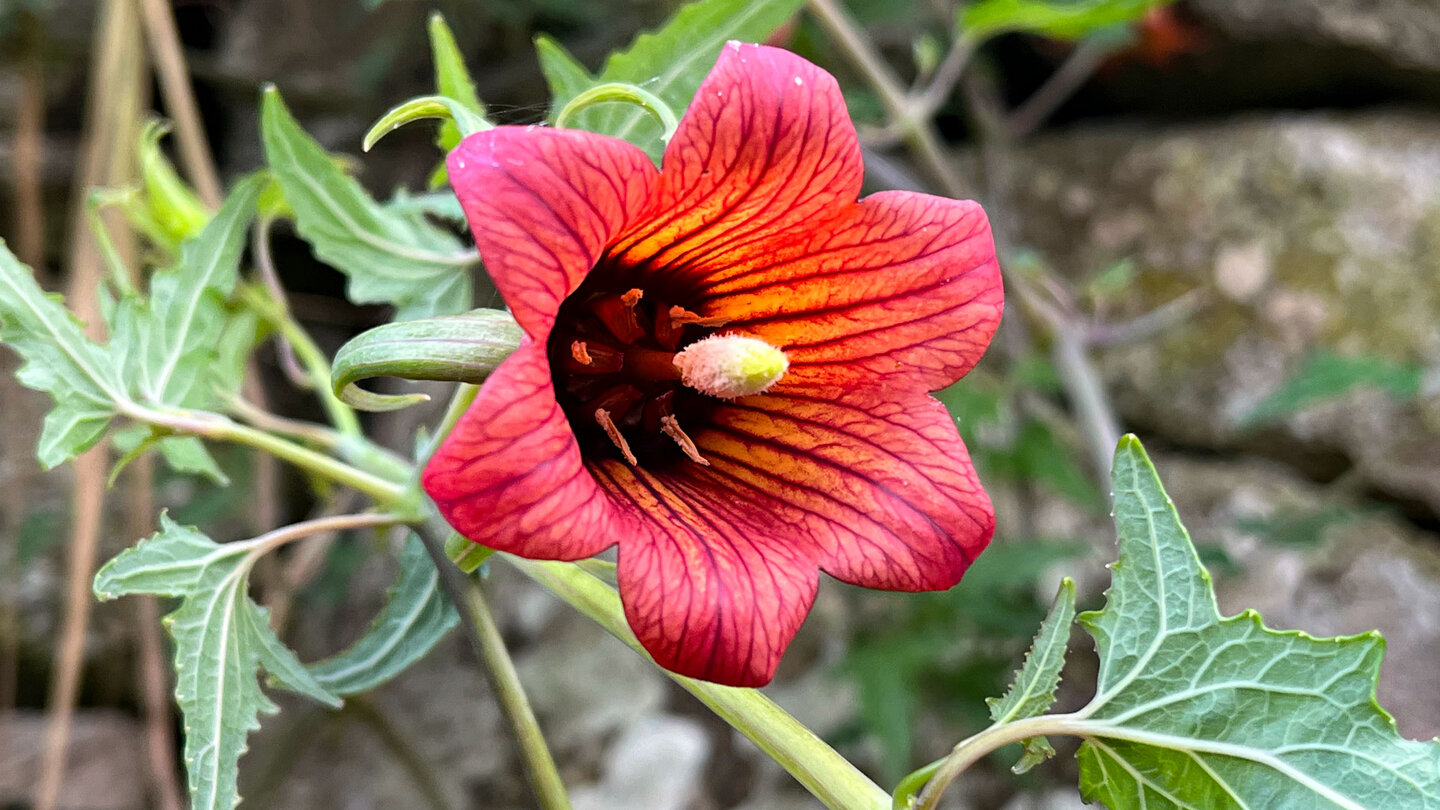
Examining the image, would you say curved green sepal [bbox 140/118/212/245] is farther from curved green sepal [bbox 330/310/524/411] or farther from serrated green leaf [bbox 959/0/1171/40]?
serrated green leaf [bbox 959/0/1171/40]

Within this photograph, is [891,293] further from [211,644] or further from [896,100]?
[896,100]

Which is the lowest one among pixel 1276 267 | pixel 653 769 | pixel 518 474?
pixel 653 769

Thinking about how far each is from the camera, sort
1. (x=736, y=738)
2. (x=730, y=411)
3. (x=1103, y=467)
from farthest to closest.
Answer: (x=736, y=738) → (x=1103, y=467) → (x=730, y=411)

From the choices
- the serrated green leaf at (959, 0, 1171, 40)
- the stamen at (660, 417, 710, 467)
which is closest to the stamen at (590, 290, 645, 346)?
the stamen at (660, 417, 710, 467)

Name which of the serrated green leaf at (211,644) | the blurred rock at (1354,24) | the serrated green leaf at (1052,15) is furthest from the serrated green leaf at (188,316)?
the blurred rock at (1354,24)

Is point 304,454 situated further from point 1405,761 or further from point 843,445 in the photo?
point 1405,761

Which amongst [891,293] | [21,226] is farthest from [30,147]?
[891,293]

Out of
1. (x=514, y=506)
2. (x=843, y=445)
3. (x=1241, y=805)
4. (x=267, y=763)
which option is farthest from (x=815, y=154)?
(x=267, y=763)
